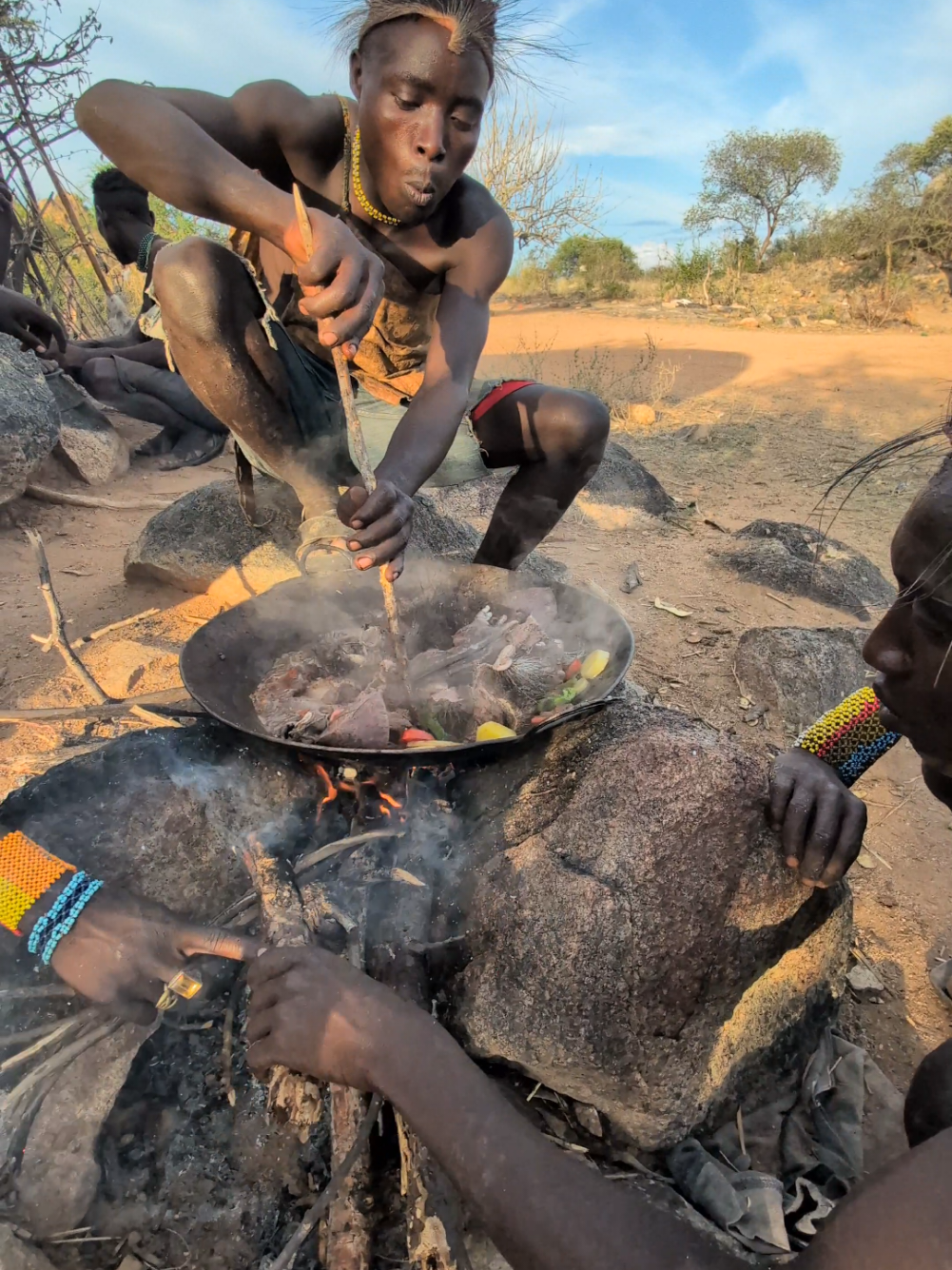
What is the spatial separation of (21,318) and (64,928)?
472 cm

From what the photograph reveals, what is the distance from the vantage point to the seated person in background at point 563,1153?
2.72 feet

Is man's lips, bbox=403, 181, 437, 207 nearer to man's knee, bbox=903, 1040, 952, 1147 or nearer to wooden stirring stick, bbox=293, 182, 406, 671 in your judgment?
wooden stirring stick, bbox=293, 182, 406, 671

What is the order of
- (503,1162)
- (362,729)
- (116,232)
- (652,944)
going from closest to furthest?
(503,1162) → (652,944) → (362,729) → (116,232)

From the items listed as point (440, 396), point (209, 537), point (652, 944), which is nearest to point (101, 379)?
point (209, 537)

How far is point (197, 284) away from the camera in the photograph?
89.1 inches

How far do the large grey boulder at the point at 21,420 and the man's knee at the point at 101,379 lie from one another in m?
1.38

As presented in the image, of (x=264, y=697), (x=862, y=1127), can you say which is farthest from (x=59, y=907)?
(x=862, y=1127)

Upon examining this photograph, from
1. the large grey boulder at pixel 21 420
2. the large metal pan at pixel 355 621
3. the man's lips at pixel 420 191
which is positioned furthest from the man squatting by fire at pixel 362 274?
the large grey boulder at pixel 21 420

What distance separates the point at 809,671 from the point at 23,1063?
2.91 meters

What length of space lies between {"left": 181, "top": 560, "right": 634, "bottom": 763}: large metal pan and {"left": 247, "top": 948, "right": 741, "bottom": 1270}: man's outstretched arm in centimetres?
66

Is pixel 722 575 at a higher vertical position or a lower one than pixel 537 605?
lower

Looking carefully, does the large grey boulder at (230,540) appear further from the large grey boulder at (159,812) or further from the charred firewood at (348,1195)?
the charred firewood at (348,1195)

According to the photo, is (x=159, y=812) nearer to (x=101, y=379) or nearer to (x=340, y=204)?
(x=340, y=204)

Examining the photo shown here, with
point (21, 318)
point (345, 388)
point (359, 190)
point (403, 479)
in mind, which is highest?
point (359, 190)
